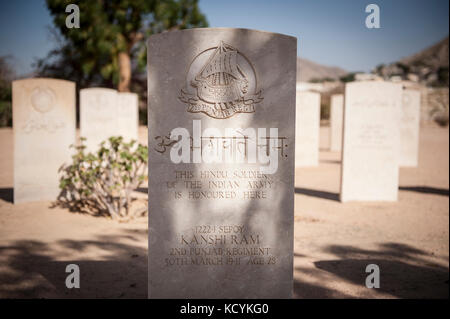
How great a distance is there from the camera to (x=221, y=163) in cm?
273

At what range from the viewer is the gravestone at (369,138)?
21.4 feet

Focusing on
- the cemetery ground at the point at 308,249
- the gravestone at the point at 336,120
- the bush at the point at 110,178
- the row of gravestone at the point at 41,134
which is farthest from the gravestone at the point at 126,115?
the gravestone at the point at 336,120

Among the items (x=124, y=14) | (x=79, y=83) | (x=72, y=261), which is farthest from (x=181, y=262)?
(x=79, y=83)

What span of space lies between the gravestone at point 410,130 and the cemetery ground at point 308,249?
3.95 meters

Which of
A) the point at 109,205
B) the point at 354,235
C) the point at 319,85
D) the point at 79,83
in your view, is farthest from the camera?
the point at 319,85

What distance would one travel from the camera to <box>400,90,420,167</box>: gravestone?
10.9 m

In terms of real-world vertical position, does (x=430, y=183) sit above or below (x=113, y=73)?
below

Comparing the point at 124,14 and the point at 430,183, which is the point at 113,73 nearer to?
the point at 124,14

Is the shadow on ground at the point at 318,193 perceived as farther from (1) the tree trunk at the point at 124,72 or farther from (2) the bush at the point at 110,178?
(1) the tree trunk at the point at 124,72

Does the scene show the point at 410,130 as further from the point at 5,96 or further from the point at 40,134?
the point at 5,96

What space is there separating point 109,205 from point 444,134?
63.4ft

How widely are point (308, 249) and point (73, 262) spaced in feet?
8.66

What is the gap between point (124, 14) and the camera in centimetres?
1800

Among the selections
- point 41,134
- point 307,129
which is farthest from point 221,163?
point 307,129
